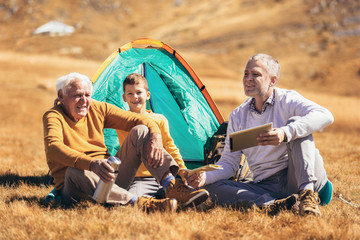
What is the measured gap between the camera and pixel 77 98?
372 cm

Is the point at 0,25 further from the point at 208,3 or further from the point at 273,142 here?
the point at 208,3

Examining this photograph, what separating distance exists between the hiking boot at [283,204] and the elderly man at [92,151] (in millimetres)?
Result: 676

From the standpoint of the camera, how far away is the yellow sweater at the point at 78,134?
11.3ft

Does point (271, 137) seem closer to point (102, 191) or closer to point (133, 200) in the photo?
point (133, 200)

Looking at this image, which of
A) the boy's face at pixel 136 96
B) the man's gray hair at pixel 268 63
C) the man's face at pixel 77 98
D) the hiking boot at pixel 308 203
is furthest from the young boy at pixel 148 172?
the man's gray hair at pixel 268 63

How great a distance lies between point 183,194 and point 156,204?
0.26 m

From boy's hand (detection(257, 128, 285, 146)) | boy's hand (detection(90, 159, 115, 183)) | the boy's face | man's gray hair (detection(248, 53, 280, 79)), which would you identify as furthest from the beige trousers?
man's gray hair (detection(248, 53, 280, 79))

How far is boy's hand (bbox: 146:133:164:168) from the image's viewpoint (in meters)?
3.64

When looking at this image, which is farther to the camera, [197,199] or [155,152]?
[155,152]

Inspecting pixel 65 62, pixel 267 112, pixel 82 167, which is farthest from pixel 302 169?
pixel 65 62

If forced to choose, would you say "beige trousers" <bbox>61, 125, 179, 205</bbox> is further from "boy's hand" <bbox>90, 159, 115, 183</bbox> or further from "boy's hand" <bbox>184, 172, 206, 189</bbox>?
"boy's hand" <bbox>90, 159, 115, 183</bbox>

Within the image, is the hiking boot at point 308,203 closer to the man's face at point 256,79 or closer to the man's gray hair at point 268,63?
the man's face at point 256,79

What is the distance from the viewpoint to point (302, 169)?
3500 millimetres

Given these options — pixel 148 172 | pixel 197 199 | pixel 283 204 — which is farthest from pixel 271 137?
pixel 148 172
